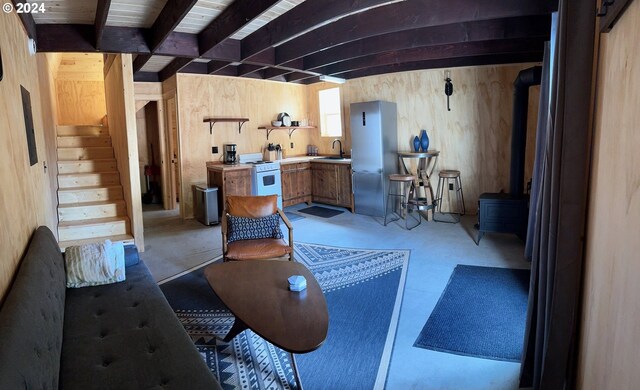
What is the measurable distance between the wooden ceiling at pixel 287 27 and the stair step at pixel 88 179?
5.44 feet

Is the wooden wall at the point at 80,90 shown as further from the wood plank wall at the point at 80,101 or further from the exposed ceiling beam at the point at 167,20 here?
the exposed ceiling beam at the point at 167,20

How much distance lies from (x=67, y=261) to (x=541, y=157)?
13.1ft

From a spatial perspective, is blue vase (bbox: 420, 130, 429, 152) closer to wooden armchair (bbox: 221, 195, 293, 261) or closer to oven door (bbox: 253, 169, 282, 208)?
oven door (bbox: 253, 169, 282, 208)

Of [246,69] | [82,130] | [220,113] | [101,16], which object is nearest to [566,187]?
[101,16]

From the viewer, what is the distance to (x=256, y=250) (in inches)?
134

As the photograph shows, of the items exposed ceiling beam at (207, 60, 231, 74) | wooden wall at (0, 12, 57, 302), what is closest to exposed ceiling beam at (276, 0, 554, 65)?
exposed ceiling beam at (207, 60, 231, 74)

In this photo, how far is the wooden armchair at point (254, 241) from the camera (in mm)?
3383

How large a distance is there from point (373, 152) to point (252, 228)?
114 inches

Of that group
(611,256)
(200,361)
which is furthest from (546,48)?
(200,361)

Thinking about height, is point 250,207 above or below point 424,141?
below

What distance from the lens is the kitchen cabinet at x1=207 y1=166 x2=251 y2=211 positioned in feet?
19.0

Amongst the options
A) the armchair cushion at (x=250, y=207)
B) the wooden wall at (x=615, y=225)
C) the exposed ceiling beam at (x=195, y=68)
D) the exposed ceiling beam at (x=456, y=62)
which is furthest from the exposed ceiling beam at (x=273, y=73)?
the wooden wall at (x=615, y=225)

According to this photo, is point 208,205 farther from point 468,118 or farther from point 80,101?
point 468,118

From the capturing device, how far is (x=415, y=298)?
323 centimetres
